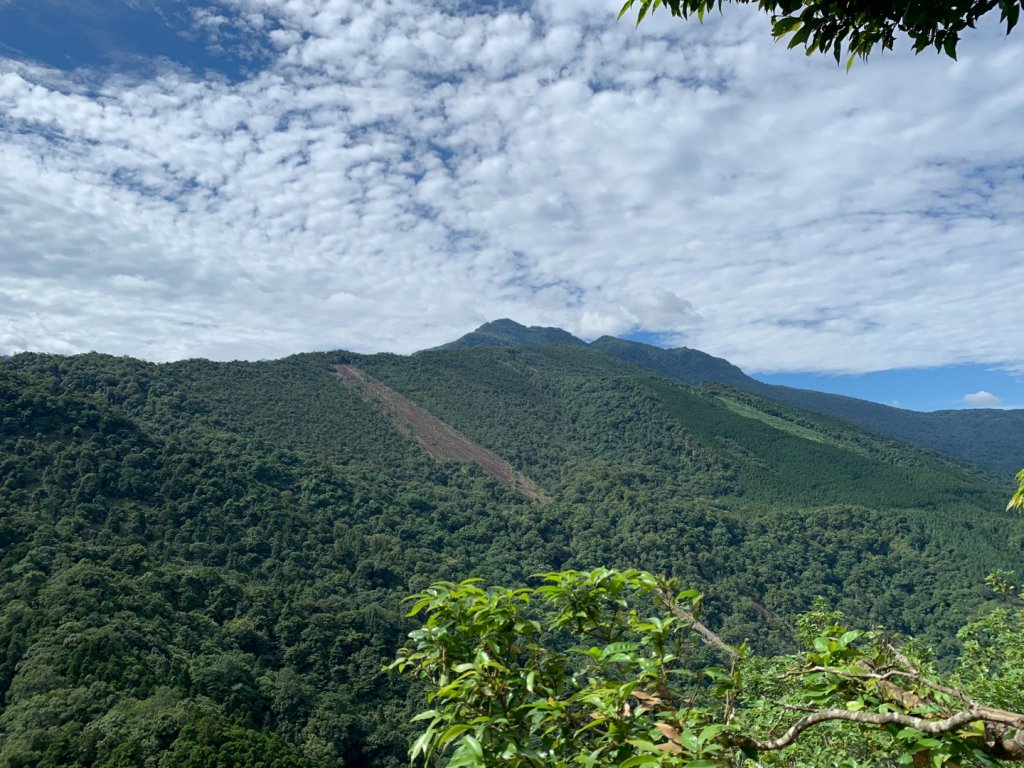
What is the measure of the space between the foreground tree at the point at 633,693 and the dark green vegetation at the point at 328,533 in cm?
3611

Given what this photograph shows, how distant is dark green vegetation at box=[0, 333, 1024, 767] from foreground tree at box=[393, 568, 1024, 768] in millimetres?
36108

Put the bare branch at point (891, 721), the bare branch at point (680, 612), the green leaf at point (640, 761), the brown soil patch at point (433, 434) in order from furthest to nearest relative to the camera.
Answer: the brown soil patch at point (433, 434) < the bare branch at point (680, 612) < the green leaf at point (640, 761) < the bare branch at point (891, 721)

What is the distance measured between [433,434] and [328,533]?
6957 centimetres

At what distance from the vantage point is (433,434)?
537ft

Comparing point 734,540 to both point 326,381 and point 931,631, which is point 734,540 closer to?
point 931,631

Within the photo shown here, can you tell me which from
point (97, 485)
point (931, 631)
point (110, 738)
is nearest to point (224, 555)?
point (97, 485)

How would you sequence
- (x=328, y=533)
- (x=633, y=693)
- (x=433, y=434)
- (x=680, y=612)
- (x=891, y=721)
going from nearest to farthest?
1. (x=891, y=721)
2. (x=633, y=693)
3. (x=680, y=612)
4. (x=328, y=533)
5. (x=433, y=434)

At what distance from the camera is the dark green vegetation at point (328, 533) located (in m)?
43.1

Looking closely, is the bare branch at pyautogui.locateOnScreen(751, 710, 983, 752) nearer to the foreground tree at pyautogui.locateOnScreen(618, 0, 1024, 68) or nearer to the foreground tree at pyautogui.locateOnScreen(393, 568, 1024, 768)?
the foreground tree at pyautogui.locateOnScreen(393, 568, 1024, 768)

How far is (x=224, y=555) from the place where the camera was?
7938 centimetres

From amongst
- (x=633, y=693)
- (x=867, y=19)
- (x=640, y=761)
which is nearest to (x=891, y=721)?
(x=640, y=761)

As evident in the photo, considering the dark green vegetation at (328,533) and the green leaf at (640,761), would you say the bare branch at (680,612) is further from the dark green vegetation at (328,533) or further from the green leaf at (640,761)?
the dark green vegetation at (328,533)

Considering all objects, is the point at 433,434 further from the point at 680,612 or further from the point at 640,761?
the point at 640,761

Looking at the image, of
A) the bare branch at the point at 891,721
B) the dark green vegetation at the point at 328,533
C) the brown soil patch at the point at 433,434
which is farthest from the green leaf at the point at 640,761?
the brown soil patch at the point at 433,434
